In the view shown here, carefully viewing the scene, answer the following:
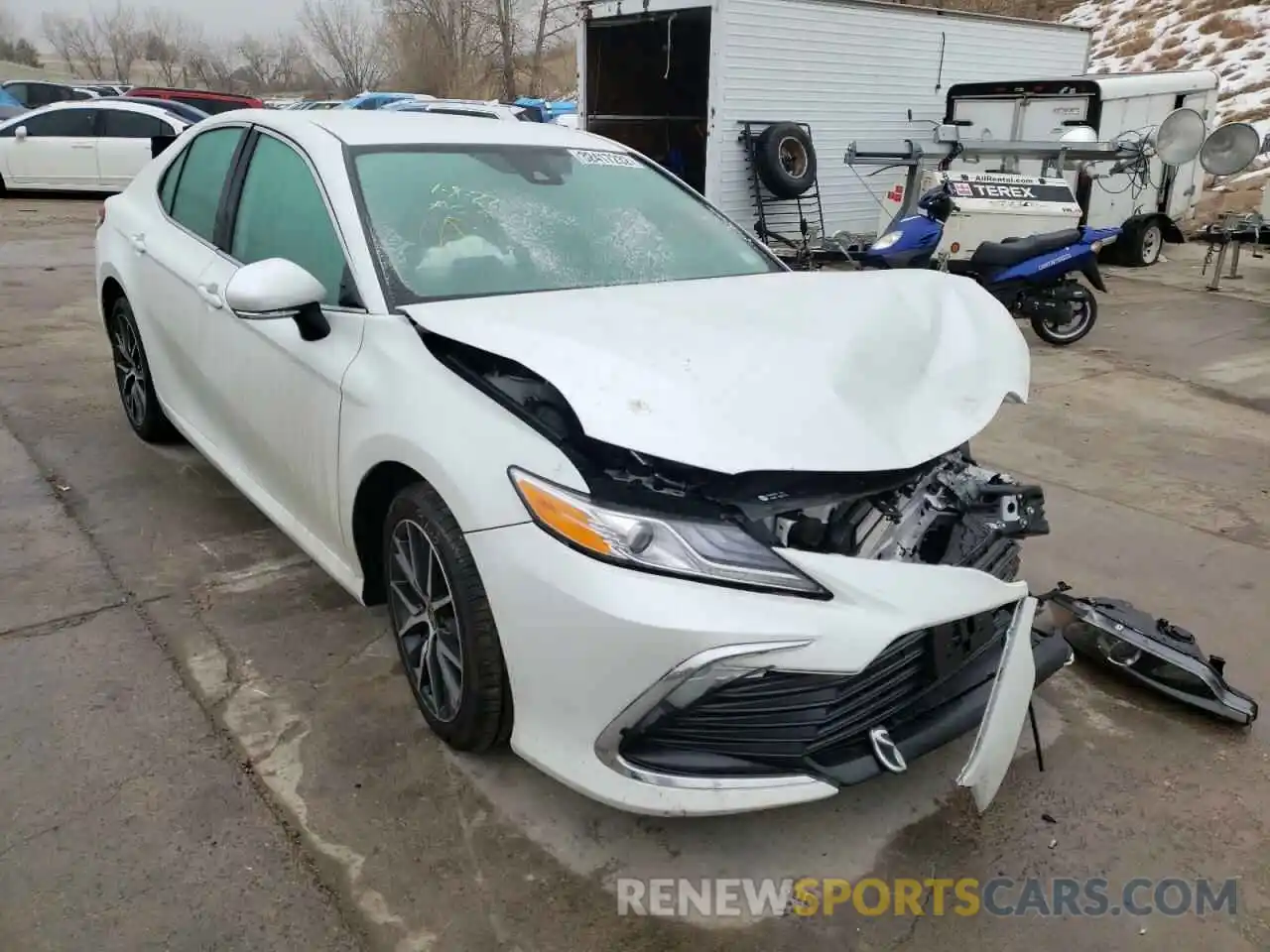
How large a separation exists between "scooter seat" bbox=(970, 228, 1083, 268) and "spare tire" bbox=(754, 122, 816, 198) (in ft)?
12.2

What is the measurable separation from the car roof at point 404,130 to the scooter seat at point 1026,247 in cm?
466

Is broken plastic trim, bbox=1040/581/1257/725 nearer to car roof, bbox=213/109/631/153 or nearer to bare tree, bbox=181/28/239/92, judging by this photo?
car roof, bbox=213/109/631/153

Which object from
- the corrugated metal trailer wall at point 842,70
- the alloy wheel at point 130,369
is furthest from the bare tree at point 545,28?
the alloy wheel at point 130,369

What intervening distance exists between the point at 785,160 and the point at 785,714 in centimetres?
976

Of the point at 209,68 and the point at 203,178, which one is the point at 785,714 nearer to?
the point at 203,178

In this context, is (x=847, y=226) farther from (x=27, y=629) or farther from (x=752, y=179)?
(x=27, y=629)

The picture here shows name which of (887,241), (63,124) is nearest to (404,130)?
(887,241)

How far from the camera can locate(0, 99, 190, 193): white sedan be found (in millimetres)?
14312

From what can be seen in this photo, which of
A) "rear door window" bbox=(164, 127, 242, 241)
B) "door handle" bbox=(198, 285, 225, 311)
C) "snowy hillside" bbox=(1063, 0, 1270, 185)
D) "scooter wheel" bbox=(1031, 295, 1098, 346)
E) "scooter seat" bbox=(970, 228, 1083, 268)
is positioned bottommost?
"scooter wheel" bbox=(1031, 295, 1098, 346)

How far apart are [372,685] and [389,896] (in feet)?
2.80

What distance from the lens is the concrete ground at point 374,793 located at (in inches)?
83.2

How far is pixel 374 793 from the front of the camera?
2457mm

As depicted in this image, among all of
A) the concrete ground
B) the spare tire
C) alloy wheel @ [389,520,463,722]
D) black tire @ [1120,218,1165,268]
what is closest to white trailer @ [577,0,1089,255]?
the spare tire

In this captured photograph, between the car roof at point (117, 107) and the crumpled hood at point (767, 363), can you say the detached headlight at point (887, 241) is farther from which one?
the car roof at point (117, 107)
